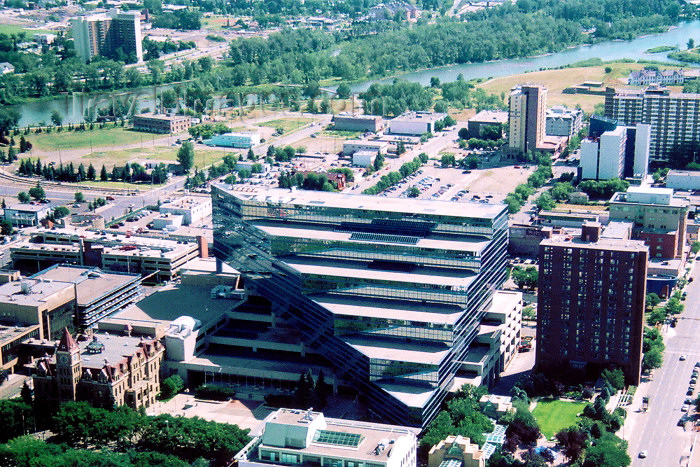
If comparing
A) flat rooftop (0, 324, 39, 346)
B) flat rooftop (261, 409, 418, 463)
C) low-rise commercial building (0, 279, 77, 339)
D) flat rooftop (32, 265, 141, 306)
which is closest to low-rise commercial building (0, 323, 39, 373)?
flat rooftop (0, 324, 39, 346)

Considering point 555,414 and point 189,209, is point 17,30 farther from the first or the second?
point 555,414

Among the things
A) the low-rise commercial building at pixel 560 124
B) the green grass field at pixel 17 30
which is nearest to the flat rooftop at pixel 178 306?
the low-rise commercial building at pixel 560 124

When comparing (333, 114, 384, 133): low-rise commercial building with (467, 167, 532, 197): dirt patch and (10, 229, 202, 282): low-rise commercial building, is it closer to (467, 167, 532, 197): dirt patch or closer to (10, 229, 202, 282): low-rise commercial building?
(467, 167, 532, 197): dirt patch

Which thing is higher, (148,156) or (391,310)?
(148,156)

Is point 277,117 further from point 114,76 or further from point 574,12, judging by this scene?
point 574,12

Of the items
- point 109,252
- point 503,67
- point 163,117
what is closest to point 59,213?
point 109,252

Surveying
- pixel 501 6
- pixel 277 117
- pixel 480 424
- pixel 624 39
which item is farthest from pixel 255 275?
pixel 501 6

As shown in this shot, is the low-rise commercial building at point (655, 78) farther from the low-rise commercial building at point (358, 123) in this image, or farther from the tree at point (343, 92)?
the tree at point (343, 92)
